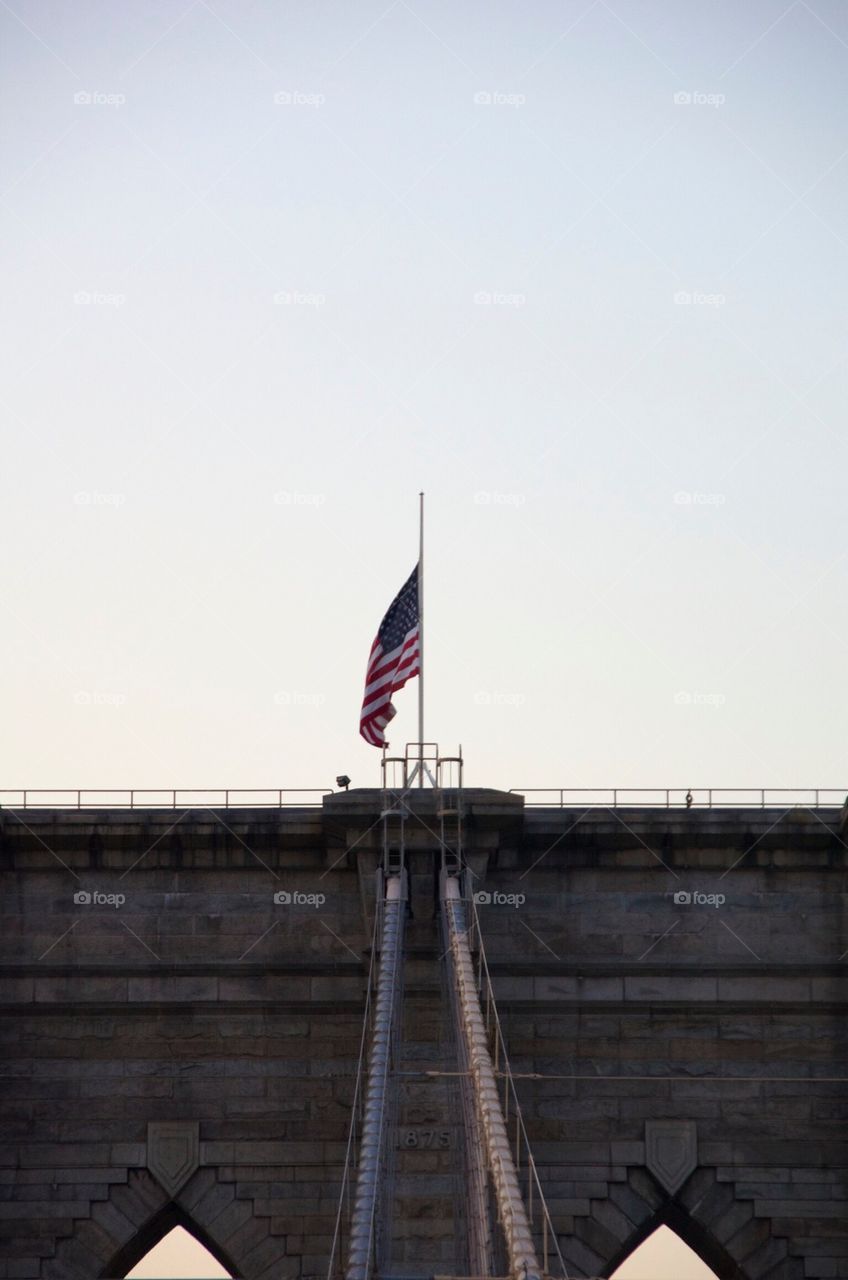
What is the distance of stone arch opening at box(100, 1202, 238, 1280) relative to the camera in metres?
46.1

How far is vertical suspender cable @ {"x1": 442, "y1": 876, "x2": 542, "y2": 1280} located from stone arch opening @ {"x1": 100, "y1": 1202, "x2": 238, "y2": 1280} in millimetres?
7383

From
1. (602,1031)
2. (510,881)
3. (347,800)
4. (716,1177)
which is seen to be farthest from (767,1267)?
(347,800)

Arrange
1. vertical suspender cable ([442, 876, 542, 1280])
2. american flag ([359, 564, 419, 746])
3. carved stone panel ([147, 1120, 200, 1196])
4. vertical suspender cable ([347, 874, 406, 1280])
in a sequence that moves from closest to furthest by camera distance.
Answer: vertical suspender cable ([442, 876, 542, 1280]) → vertical suspender cable ([347, 874, 406, 1280]) → carved stone panel ([147, 1120, 200, 1196]) → american flag ([359, 564, 419, 746])

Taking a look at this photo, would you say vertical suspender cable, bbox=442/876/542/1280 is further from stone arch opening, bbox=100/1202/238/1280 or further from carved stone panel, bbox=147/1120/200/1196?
stone arch opening, bbox=100/1202/238/1280

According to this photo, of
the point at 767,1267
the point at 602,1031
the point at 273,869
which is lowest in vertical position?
the point at 767,1267

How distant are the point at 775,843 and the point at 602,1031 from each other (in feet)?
15.6

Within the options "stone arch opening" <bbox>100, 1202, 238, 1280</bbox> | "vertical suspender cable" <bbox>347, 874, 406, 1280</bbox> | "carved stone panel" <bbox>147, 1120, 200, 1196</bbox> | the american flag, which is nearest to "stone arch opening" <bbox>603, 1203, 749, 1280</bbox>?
"vertical suspender cable" <bbox>347, 874, 406, 1280</bbox>

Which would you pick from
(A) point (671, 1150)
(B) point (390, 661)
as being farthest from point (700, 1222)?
(B) point (390, 661)

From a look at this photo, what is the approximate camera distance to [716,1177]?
46.2m

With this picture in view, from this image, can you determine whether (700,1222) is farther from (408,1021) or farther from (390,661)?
(390,661)

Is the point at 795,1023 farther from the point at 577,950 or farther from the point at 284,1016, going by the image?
the point at 284,1016

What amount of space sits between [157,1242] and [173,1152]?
2.96m

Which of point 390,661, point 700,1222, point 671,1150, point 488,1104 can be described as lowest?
point 700,1222

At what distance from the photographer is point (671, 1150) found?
46.2 meters
